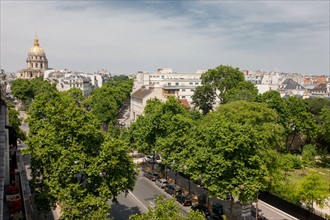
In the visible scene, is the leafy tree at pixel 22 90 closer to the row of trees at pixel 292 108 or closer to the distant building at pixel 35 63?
the distant building at pixel 35 63

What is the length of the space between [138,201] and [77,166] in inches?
625

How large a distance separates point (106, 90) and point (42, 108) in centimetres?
5260

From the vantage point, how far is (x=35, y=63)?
605 feet

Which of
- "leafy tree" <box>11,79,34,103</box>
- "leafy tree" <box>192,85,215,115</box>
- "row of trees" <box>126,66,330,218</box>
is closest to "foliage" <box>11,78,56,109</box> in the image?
"leafy tree" <box>11,79,34,103</box>

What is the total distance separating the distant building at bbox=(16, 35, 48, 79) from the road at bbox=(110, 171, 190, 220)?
15247 centimetres

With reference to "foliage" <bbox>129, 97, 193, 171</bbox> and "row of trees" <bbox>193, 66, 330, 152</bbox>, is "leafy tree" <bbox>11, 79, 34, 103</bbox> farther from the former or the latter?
"foliage" <bbox>129, 97, 193, 171</bbox>

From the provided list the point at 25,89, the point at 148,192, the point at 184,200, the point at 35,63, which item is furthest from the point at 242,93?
the point at 35,63

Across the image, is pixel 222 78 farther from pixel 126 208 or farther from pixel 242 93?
pixel 126 208

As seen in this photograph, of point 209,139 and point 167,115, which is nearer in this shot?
point 209,139

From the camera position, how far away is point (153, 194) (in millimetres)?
43094

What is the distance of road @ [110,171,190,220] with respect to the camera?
121ft

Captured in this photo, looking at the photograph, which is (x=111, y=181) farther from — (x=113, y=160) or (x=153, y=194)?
(x=153, y=194)

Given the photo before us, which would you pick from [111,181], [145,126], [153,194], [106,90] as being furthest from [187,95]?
[111,181]

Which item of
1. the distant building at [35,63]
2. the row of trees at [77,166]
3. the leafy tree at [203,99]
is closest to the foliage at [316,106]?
the leafy tree at [203,99]
